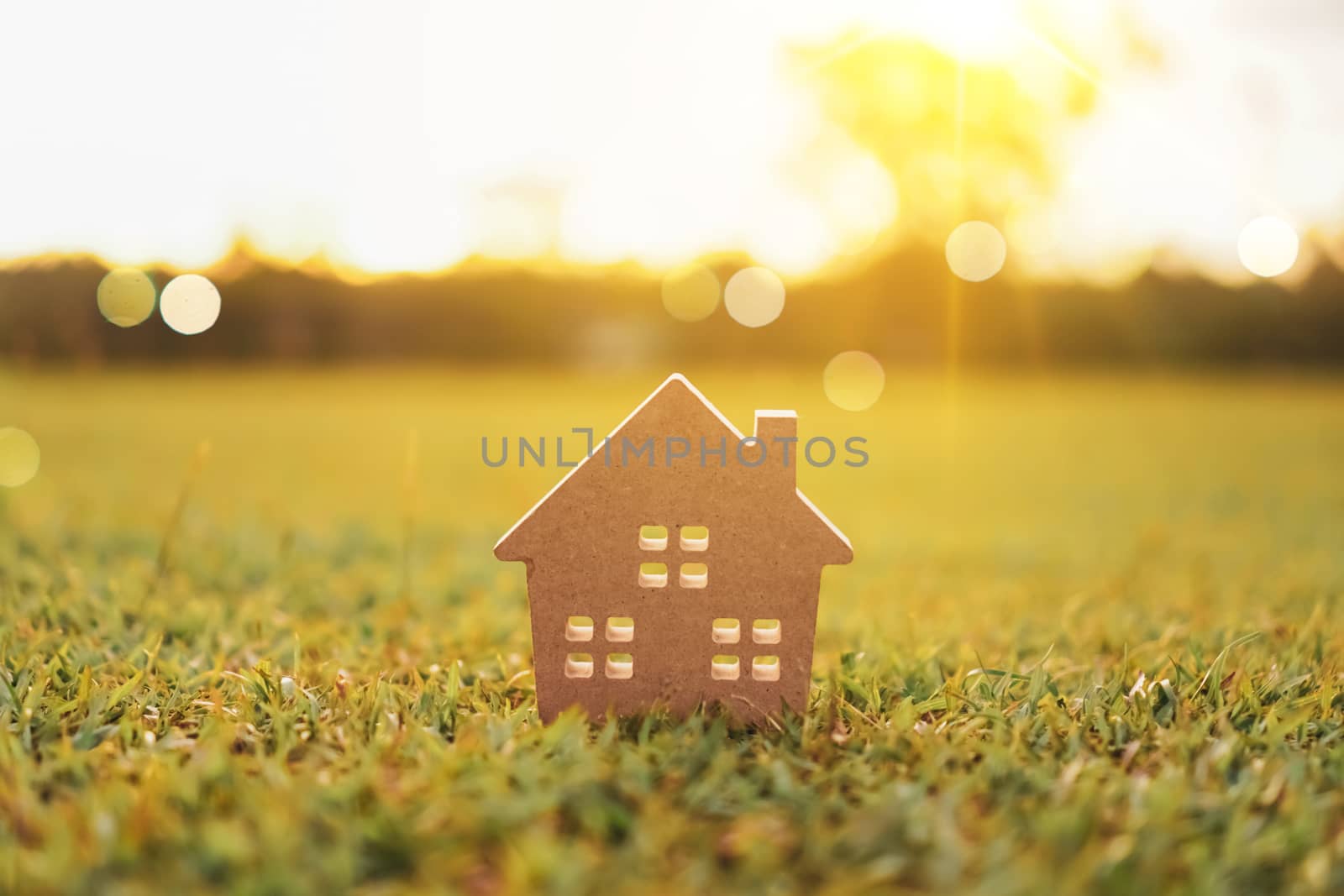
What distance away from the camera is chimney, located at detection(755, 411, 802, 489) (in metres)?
2.20

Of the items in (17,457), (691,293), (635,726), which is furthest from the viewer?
(691,293)

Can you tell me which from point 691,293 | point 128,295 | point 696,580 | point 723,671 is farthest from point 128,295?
point 691,293

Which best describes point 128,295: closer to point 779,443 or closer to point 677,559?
point 677,559

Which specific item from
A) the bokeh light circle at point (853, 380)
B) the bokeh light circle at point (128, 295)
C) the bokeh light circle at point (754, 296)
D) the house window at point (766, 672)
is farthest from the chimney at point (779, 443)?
the bokeh light circle at point (754, 296)

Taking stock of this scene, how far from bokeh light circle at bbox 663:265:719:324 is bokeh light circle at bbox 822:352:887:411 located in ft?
8.39

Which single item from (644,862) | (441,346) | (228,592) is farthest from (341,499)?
(441,346)

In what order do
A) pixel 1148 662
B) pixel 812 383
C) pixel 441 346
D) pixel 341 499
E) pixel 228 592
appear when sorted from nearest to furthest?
pixel 1148 662 → pixel 228 592 → pixel 341 499 → pixel 812 383 → pixel 441 346

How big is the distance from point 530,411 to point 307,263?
720 centimetres

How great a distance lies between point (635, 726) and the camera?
2186 mm

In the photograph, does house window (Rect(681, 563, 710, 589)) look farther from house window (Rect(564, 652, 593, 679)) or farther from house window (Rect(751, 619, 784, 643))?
house window (Rect(564, 652, 593, 679))

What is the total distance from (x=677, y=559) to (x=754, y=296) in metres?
16.5

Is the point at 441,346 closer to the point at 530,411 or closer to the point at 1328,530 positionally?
the point at 530,411

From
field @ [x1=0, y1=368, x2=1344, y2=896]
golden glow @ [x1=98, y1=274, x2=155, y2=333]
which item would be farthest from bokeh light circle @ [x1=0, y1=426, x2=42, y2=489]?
golden glow @ [x1=98, y1=274, x2=155, y2=333]

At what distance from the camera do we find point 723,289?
18.1 metres
